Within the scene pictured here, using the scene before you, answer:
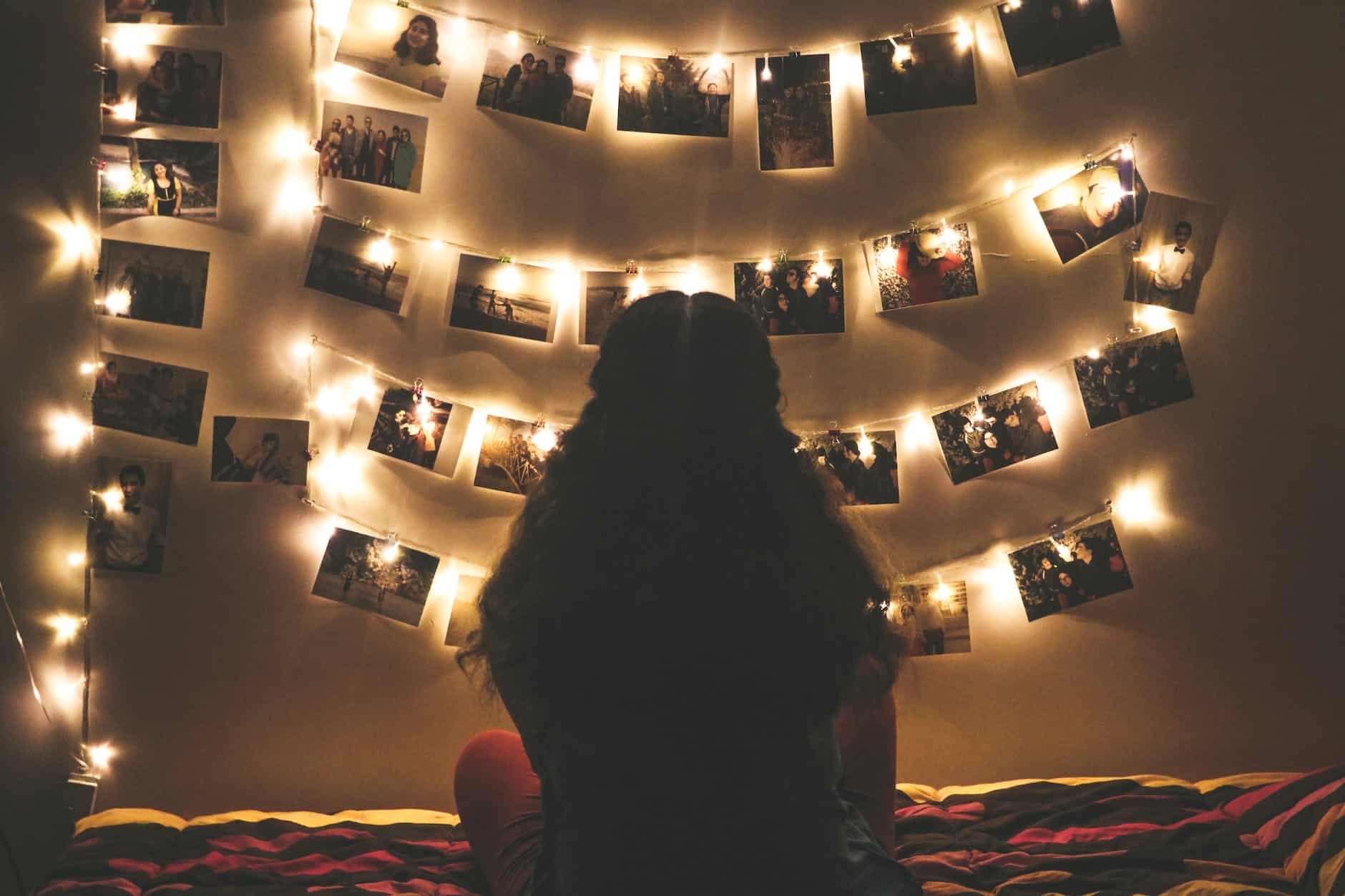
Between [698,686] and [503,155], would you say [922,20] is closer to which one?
[503,155]

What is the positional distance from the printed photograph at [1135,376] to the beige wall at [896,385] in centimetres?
4

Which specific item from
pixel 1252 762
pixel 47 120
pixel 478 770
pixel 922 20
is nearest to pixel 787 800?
pixel 478 770

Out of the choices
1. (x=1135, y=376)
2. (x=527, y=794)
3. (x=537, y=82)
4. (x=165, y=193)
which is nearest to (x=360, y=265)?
(x=165, y=193)

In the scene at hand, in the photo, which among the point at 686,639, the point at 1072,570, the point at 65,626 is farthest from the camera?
the point at 1072,570

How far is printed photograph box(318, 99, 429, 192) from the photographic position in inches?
69.9

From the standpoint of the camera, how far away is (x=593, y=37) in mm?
1830

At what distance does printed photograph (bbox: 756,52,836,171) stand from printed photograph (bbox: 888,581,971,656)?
84 centimetres

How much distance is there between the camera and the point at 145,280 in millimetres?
1777

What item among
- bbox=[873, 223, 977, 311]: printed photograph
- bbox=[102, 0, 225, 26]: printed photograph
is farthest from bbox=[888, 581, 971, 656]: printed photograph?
bbox=[102, 0, 225, 26]: printed photograph

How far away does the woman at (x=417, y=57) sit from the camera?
1.78m

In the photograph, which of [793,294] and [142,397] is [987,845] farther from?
[142,397]

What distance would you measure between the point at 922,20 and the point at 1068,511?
976 millimetres

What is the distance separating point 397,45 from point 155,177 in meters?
0.50

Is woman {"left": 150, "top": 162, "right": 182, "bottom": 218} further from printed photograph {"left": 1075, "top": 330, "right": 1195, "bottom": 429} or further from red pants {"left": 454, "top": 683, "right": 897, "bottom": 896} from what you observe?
printed photograph {"left": 1075, "top": 330, "right": 1195, "bottom": 429}
